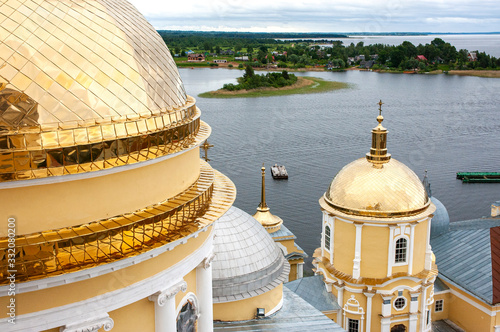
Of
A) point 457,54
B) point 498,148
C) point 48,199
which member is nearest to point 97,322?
point 48,199

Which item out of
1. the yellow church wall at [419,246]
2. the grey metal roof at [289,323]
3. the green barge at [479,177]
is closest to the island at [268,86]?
the green barge at [479,177]

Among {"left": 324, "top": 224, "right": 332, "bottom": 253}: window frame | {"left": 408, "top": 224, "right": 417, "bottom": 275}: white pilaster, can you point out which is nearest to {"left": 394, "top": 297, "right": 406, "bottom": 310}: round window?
{"left": 408, "top": 224, "right": 417, "bottom": 275}: white pilaster

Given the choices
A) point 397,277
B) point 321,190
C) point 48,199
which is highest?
point 48,199

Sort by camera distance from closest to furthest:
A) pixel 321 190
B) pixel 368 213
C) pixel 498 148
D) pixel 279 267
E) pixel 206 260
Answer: pixel 206 260 < pixel 279 267 < pixel 368 213 < pixel 321 190 < pixel 498 148

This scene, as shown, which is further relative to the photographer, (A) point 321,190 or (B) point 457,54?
(B) point 457,54

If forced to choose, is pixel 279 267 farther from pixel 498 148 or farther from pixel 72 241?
pixel 498 148

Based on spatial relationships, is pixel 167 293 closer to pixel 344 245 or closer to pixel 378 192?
pixel 378 192
